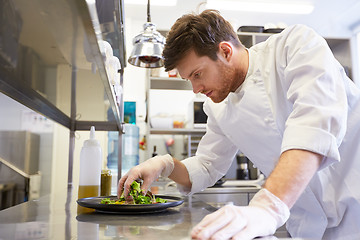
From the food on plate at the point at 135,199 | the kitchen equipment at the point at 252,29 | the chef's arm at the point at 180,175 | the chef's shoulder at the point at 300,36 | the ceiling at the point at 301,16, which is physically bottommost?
the food on plate at the point at 135,199

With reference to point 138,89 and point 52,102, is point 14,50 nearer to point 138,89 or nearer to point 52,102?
point 52,102

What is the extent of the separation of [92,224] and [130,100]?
10.7ft

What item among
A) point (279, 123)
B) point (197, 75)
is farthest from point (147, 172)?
point (279, 123)

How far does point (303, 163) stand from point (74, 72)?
84 cm

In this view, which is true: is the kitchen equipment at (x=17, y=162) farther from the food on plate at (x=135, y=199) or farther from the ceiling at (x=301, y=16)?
the ceiling at (x=301, y=16)

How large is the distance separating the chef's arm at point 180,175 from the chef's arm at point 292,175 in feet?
2.03

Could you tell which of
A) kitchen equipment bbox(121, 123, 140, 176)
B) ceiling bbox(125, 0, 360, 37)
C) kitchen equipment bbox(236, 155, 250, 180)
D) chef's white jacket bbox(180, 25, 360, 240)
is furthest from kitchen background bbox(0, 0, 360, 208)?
chef's white jacket bbox(180, 25, 360, 240)

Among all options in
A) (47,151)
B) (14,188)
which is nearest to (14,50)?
(14,188)

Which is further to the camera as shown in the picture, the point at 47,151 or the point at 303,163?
the point at 47,151

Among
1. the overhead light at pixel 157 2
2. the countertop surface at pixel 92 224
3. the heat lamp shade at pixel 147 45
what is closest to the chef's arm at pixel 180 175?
the countertop surface at pixel 92 224

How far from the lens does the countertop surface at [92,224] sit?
26.5 inches

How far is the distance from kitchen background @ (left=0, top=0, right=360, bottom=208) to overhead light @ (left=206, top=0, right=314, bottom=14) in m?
0.02

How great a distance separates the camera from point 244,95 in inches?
49.8

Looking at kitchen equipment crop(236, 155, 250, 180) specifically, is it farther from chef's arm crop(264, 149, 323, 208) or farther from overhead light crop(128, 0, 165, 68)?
chef's arm crop(264, 149, 323, 208)
